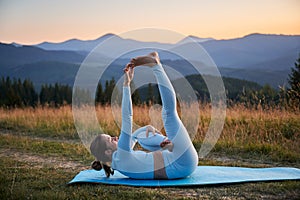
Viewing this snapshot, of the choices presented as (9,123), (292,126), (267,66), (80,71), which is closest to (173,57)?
(80,71)

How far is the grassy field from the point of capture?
3664 millimetres

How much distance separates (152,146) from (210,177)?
717mm

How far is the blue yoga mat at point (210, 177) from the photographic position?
3.98 m

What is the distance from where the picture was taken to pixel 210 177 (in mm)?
4227

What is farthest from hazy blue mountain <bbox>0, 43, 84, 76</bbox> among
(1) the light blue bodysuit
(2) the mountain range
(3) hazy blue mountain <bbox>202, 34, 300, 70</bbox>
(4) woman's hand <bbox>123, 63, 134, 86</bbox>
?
(4) woman's hand <bbox>123, 63, 134, 86</bbox>

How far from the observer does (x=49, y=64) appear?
37.4 meters

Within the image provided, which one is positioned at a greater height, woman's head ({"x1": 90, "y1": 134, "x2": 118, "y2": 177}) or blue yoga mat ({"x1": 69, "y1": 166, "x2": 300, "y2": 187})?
woman's head ({"x1": 90, "y1": 134, "x2": 118, "y2": 177})

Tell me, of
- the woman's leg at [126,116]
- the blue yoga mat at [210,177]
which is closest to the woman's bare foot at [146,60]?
the woman's leg at [126,116]

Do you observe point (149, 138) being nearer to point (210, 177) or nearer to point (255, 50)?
point (210, 177)

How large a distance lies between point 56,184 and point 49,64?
34645 mm

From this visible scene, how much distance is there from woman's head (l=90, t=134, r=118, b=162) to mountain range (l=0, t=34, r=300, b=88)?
3.46ft

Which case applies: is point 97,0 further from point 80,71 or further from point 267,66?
point 267,66

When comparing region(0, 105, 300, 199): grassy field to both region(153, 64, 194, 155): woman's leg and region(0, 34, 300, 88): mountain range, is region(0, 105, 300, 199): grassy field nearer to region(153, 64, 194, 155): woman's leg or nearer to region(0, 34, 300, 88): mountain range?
region(153, 64, 194, 155): woman's leg

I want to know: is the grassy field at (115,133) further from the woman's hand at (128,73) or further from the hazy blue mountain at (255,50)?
the hazy blue mountain at (255,50)
